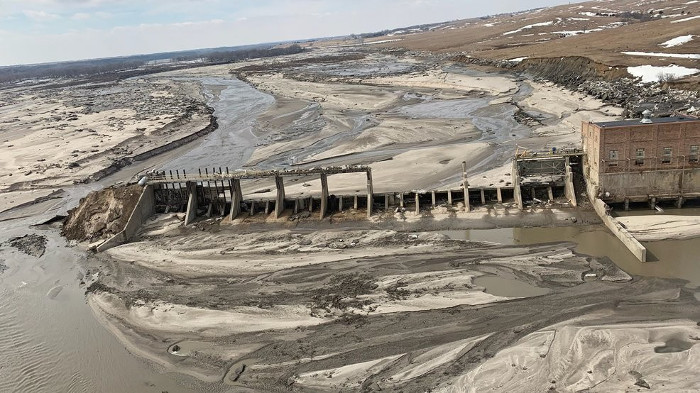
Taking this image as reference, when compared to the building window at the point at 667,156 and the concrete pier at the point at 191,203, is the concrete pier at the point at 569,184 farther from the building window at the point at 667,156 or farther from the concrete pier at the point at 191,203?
the concrete pier at the point at 191,203

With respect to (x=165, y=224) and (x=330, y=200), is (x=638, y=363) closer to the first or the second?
(x=330, y=200)

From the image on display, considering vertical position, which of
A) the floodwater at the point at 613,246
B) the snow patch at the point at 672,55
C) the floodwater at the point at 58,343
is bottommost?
the floodwater at the point at 58,343

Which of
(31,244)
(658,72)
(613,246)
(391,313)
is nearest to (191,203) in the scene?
(31,244)

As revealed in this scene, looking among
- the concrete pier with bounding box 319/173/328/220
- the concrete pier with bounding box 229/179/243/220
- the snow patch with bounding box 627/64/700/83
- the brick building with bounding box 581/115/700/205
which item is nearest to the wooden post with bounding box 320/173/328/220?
the concrete pier with bounding box 319/173/328/220

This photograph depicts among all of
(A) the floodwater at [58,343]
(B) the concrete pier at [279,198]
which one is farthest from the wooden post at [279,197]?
(A) the floodwater at [58,343]

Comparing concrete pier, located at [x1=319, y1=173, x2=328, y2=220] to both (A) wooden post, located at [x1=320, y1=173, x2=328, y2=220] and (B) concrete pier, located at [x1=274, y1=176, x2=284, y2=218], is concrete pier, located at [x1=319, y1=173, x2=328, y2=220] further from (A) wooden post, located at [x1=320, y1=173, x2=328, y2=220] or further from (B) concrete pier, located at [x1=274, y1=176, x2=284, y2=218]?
(B) concrete pier, located at [x1=274, y1=176, x2=284, y2=218]

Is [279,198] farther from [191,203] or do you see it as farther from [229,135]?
[229,135]
